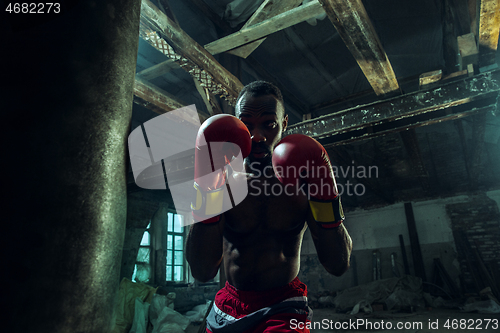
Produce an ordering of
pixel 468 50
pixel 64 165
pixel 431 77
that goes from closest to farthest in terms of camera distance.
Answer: pixel 64 165 → pixel 468 50 → pixel 431 77

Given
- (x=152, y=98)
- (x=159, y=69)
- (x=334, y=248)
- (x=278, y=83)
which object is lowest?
(x=334, y=248)

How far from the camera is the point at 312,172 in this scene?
1352 millimetres

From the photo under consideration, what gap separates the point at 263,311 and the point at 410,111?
7.53ft

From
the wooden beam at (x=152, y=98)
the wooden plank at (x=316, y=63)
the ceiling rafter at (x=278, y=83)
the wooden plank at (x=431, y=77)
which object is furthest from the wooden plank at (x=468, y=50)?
the wooden beam at (x=152, y=98)

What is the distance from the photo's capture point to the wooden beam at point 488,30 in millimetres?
2096

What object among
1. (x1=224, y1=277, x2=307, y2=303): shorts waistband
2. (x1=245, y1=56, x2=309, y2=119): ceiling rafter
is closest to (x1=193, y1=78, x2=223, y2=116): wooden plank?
(x1=245, y1=56, x2=309, y2=119): ceiling rafter

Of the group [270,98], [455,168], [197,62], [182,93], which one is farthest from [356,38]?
[455,168]

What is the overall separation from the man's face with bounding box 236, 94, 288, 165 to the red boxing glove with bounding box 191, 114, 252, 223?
32 cm

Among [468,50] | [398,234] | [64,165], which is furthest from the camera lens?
[398,234]

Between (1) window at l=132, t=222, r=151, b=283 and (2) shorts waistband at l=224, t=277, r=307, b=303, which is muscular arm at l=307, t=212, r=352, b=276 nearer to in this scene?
(2) shorts waistband at l=224, t=277, r=307, b=303

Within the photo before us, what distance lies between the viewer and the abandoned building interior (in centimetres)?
63

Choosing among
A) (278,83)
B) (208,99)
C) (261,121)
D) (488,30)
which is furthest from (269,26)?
(278,83)

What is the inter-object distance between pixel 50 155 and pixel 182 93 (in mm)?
4832

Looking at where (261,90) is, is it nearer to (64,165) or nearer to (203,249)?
(203,249)
